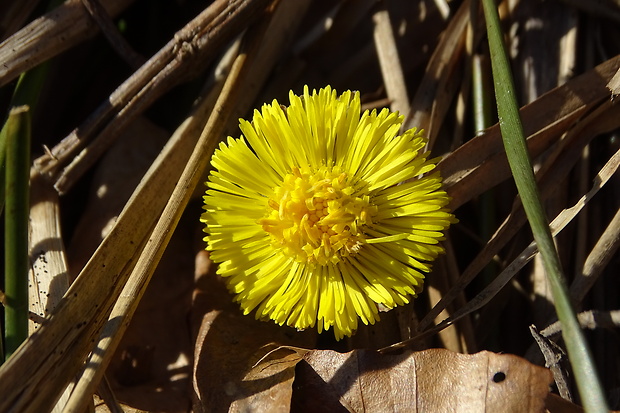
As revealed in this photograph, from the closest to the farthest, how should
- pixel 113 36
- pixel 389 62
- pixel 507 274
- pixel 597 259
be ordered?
1. pixel 507 274
2. pixel 597 259
3. pixel 113 36
4. pixel 389 62

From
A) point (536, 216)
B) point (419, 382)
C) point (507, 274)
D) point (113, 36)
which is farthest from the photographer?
point (113, 36)

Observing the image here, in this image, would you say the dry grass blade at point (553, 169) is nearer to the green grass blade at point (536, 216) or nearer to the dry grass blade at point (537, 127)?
the dry grass blade at point (537, 127)

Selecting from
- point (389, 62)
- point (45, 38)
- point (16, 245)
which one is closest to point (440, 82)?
point (389, 62)

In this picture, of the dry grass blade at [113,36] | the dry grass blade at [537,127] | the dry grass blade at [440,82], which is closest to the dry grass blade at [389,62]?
the dry grass blade at [440,82]

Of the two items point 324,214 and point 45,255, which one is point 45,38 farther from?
A: point 324,214

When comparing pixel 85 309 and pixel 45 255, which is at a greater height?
pixel 45 255

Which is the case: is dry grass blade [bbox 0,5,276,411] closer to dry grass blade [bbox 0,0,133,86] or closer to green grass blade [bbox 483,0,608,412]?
dry grass blade [bbox 0,0,133,86]

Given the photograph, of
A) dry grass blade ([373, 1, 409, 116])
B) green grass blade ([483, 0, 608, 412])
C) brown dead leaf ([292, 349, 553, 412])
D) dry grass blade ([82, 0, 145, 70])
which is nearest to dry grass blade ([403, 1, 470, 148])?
dry grass blade ([373, 1, 409, 116])
